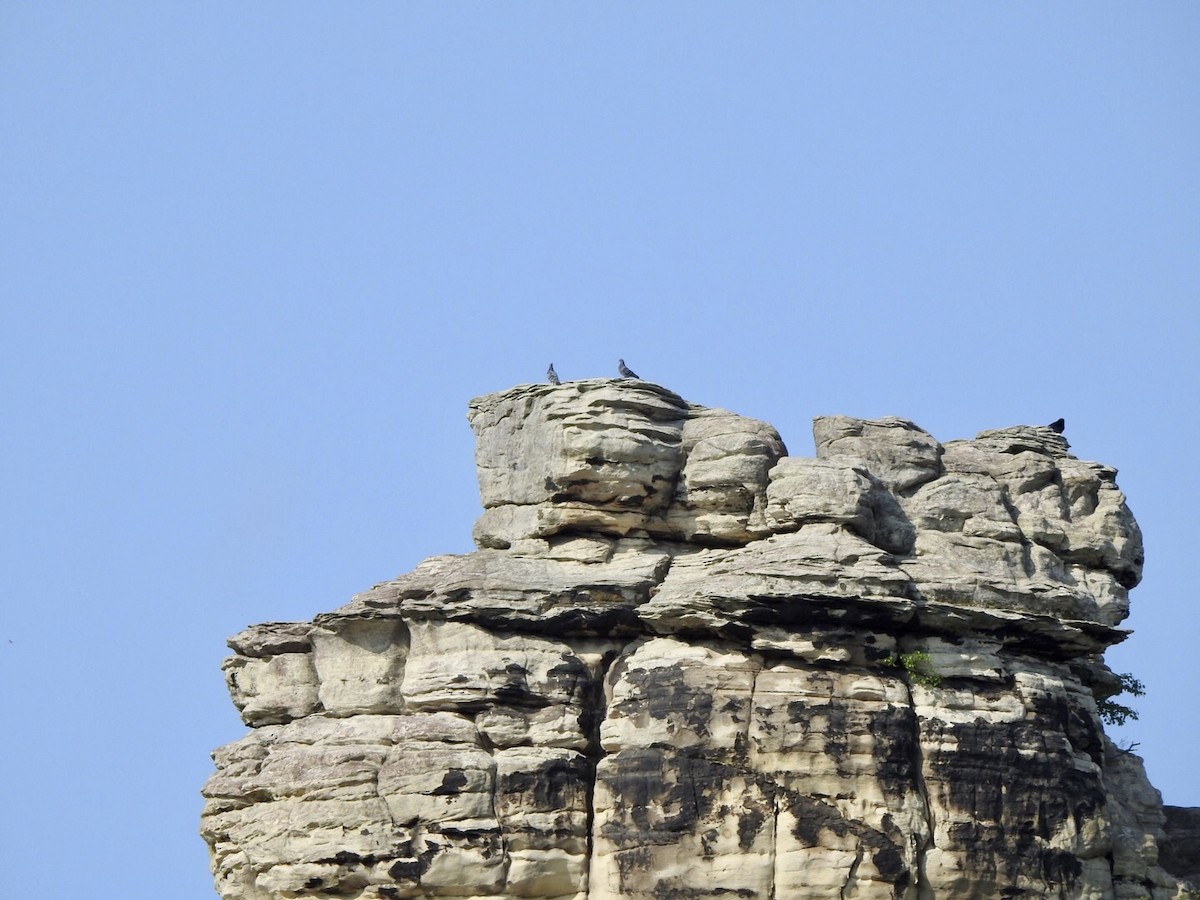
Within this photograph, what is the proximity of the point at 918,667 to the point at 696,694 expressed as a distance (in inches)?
175

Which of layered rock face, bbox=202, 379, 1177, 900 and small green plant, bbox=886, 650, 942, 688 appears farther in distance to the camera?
small green plant, bbox=886, 650, 942, 688

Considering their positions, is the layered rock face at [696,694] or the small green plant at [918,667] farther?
the small green plant at [918,667]

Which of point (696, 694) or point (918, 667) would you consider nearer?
point (696, 694)

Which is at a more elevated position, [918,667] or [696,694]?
[918,667]

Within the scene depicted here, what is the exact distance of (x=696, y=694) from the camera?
4472 centimetres

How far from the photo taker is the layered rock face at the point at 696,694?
43969mm

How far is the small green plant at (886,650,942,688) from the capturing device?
45406mm

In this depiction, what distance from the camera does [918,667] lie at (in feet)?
149

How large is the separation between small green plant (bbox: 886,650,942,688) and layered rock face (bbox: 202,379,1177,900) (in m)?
0.04

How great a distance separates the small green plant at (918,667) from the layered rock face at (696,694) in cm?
4

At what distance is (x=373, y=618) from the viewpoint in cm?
4719

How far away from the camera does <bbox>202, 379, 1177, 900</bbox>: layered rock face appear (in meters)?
44.0

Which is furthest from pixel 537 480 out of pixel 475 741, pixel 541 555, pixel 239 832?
pixel 239 832

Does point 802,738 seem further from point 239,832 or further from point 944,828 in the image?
point 239,832
